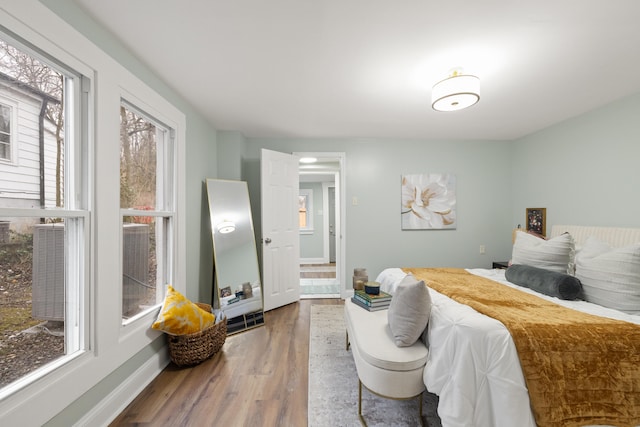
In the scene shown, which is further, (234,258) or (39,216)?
(234,258)

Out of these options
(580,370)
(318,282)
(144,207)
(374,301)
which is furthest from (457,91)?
(318,282)

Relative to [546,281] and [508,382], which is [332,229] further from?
[508,382]

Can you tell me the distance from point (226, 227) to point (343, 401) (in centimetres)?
215

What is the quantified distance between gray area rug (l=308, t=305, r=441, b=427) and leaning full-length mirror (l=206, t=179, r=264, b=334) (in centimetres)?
94

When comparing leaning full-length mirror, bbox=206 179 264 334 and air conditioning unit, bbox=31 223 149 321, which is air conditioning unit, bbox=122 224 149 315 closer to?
air conditioning unit, bbox=31 223 149 321

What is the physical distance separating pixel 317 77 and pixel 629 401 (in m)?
2.75

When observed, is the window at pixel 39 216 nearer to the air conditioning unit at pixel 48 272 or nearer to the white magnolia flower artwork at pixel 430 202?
the air conditioning unit at pixel 48 272

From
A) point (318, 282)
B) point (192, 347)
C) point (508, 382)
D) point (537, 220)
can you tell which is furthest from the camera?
point (318, 282)

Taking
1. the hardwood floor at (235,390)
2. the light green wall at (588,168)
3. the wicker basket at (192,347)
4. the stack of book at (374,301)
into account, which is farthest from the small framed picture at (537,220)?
the wicker basket at (192,347)

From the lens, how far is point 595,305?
187 centimetres

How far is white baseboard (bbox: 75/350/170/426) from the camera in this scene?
1.56 meters

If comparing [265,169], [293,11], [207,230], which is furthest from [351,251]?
[293,11]

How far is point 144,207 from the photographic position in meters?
2.21

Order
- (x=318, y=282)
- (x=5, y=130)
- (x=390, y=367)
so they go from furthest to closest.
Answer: (x=318, y=282) → (x=390, y=367) → (x=5, y=130)
